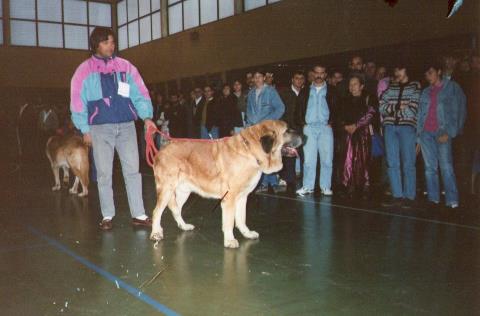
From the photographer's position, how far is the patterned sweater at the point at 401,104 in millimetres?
6094

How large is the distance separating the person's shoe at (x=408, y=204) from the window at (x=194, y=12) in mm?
12210

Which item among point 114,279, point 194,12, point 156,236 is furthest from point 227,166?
point 194,12

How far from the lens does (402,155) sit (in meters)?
6.26

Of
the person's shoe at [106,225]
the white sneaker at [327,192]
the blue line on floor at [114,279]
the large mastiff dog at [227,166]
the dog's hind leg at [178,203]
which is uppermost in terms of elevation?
the large mastiff dog at [227,166]

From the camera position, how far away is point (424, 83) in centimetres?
759

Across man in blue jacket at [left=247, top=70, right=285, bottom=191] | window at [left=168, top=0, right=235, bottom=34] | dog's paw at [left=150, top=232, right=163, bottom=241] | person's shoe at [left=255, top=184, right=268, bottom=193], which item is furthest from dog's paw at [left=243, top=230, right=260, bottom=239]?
window at [left=168, top=0, right=235, bottom=34]

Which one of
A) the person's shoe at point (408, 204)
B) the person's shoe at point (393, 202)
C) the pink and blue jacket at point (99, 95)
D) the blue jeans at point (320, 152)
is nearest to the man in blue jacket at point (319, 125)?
the blue jeans at point (320, 152)

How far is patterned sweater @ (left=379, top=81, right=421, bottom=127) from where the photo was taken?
609 cm

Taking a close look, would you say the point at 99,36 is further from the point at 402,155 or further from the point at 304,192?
the point at 402,155

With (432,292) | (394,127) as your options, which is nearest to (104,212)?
(432,292)

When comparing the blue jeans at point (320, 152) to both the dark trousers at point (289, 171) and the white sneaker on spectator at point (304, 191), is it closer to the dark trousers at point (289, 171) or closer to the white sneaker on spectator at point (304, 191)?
the white sneaker on spectator at point (304, 191)

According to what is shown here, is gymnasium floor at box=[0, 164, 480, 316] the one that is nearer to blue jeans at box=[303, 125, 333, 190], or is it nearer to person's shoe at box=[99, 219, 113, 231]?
person's shoe at box=[99, 219, 113, 231]

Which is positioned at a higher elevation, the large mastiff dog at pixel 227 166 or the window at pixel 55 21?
the window at pixel 55 21

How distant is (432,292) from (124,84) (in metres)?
3.56
